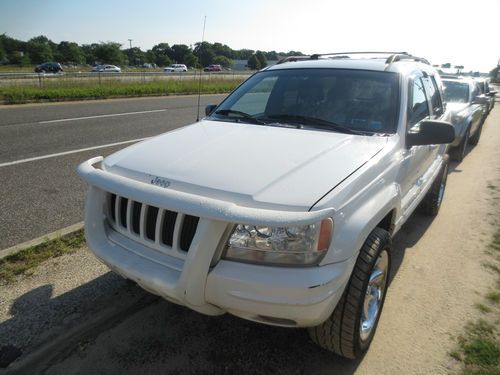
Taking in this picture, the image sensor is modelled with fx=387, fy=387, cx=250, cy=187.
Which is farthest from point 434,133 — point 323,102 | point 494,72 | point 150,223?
point 494,72

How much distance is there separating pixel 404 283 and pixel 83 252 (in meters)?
2.81

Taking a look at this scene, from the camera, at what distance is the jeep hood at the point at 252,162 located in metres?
1.96

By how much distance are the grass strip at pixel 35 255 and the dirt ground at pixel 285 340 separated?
0.16 m

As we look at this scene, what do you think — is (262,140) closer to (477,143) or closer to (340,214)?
(340,214)

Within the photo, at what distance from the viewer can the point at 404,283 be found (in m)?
3.28

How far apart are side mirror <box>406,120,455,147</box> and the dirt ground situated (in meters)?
1.24

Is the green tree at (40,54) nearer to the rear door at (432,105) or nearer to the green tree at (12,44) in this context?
the green tree at (12,44)

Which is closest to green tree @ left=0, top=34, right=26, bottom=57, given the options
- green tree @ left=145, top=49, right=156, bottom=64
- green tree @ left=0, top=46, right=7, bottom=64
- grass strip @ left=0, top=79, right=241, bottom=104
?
green tree @ left=0, top=46, right=7, bottom=64

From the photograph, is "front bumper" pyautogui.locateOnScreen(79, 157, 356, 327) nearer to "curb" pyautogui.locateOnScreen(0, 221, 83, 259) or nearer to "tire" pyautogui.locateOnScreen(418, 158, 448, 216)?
"curb" pyautogui.locateOnScreen(0, 221, 83, 259)

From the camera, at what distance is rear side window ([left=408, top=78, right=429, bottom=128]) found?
10.2 ft

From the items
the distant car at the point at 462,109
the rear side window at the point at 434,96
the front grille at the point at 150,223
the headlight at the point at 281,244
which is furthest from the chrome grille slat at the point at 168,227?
the distant car at the point at 462,109

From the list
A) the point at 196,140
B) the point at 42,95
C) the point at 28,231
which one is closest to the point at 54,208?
the point at 28,231

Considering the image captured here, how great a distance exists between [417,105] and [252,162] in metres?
1.90

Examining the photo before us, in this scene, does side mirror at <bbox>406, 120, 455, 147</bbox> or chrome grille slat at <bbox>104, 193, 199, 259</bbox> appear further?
side mirror at <bbox>406, 120, 455, 147</bbox>
